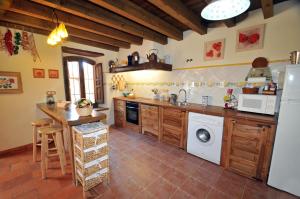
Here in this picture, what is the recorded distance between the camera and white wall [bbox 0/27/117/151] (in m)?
2.52

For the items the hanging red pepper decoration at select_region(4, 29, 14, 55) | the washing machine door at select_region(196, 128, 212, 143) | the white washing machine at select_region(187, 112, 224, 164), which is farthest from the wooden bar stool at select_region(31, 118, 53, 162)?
the washing machine door at select_region(196, 128, 212, 143)

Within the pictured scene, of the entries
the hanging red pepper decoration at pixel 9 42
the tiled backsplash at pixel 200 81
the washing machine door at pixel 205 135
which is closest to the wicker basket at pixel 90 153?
the washing machine door at pixel 205 135

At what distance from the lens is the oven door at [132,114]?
3480mm

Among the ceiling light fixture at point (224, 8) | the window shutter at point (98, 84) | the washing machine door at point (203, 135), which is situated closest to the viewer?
the ceiling light fixture at point (224, 8)

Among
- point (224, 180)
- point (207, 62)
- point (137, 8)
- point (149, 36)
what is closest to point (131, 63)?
point (149, 36)

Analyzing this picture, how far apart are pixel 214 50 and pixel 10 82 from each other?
13.1 ft

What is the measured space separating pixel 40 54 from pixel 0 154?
82.1 inches

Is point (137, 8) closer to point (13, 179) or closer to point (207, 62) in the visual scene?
point (207, 62)

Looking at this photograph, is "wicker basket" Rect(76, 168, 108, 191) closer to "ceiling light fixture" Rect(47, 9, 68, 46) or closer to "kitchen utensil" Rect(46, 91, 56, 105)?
"ceiling light fixture" Rect(47, 9, 68, 46)

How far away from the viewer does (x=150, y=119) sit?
317cm

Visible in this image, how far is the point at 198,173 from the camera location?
6.63 feet

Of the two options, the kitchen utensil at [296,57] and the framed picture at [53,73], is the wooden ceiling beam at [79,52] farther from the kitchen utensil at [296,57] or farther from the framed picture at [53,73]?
the kitchen utensil at [296,57]

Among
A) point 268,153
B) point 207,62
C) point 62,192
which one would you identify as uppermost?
point 207,62

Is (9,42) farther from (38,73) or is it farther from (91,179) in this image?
(91,179)
